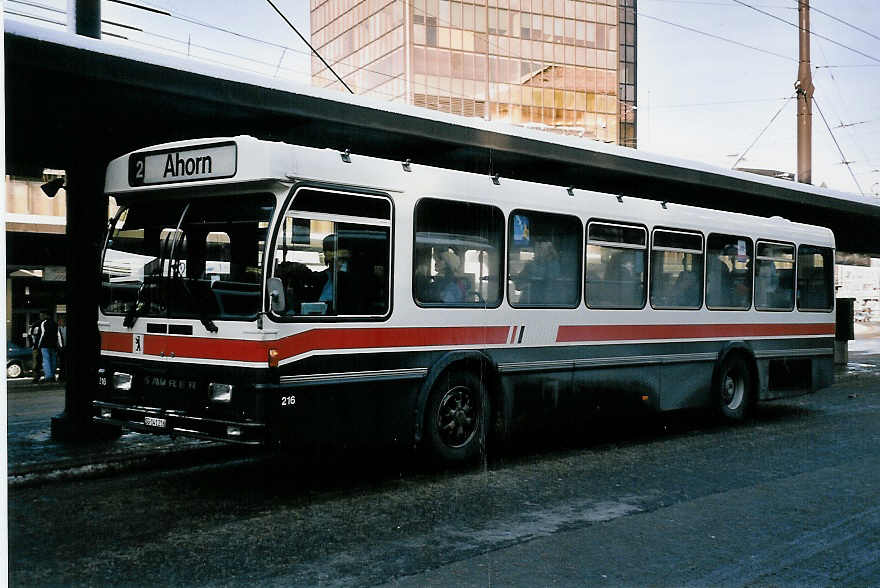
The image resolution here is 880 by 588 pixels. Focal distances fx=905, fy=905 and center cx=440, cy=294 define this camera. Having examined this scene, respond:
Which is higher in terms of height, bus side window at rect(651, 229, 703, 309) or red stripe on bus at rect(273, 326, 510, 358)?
bus side window at rect(651, 229, 703, 309)

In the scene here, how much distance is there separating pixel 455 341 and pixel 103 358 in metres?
3.28

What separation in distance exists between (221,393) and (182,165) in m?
1.98

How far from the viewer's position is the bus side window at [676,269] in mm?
11289

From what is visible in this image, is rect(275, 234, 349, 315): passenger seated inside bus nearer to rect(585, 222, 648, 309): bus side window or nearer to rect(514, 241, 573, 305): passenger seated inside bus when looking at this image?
rect(514, 241, 573, 305): passenger seated inside bus

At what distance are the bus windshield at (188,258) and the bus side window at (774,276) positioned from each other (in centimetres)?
826

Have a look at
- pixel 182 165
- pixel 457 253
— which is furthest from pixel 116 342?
pixel 457 253

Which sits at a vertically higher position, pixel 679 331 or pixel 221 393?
pixel 679 331

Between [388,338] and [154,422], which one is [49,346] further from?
[388,338]

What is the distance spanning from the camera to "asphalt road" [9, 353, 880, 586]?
5512 millimetres

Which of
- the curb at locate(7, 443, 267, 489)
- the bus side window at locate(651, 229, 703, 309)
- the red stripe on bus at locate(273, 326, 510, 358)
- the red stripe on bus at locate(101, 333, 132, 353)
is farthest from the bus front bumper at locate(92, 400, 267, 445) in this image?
the bus side window at locate(651, 229, 703, 309)

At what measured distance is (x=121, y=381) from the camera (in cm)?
809

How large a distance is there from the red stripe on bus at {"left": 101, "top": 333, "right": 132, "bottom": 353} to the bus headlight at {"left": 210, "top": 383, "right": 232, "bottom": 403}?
3.76 ft

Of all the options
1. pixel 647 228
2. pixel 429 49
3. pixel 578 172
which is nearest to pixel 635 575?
pixel 647 228

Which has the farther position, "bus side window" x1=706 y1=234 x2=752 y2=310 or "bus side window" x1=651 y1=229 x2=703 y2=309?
"bus side window" x1=706 y1=234 x2=752 y2=310
